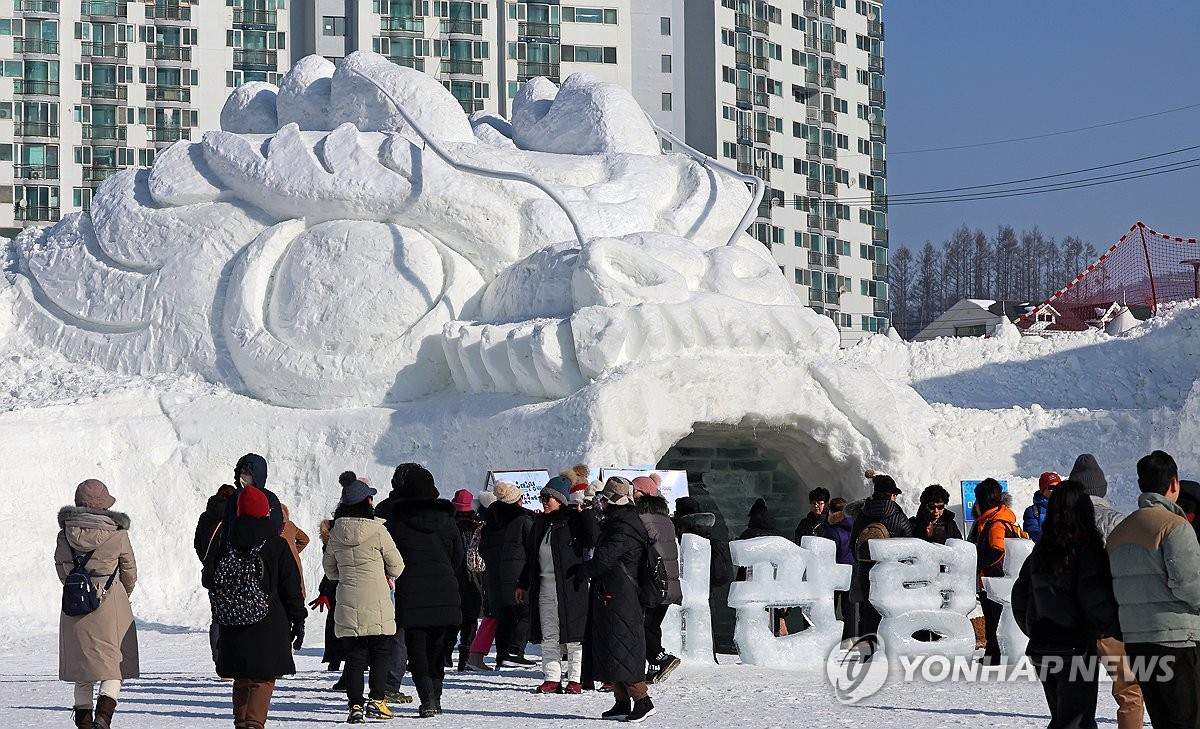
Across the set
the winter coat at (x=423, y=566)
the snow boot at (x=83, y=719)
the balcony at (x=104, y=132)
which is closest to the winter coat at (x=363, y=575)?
the winter coat at (x=423, y=566)

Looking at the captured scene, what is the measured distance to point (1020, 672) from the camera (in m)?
11.0

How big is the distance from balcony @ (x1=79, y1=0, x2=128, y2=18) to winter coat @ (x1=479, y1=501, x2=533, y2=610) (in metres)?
42.6

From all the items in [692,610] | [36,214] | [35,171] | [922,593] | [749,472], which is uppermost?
[35,171]

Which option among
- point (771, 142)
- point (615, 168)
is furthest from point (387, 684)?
point (771, 142)

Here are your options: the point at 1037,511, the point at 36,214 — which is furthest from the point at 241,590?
the point at 36,214

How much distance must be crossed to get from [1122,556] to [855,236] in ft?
191

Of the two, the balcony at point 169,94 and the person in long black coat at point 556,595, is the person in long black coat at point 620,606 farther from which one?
the balcony at point 169,94

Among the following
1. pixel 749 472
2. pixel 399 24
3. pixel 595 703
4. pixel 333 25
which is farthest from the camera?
pixel 399 24

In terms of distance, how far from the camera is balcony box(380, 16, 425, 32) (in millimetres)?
51656

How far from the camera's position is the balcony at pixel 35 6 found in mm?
49000

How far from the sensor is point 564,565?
10.6 metres

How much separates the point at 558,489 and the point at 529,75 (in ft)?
142

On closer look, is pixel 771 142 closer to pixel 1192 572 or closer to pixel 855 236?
pixel 855 236

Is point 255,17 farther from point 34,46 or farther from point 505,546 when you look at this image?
point 505,546
